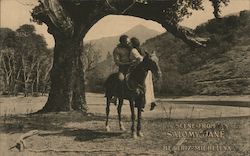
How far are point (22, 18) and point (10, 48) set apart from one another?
2.98 meters

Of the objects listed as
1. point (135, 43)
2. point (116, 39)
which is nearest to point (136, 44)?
point (135, 43)

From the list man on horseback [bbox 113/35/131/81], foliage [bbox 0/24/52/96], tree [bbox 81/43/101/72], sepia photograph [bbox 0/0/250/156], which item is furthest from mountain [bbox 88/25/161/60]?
foliage [bbox 0/24/52/96]

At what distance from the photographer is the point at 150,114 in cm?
871

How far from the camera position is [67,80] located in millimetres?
9102

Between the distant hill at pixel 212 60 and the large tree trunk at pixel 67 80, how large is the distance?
4.55ft

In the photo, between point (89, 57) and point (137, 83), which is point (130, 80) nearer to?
point (137, 83)

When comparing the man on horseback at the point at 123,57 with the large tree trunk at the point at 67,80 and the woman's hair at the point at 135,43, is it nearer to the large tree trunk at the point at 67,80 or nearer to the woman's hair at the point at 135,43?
the woman's hair at the point at 135,43

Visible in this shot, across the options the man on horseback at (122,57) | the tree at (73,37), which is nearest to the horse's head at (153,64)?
the man on horseback at (122,57)

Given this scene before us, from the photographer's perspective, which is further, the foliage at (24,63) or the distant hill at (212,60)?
the foliage at (24,63)

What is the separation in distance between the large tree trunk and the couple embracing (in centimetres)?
165

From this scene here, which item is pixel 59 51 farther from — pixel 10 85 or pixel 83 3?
pixel 10 85

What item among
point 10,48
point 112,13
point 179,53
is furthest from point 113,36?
point 10,48

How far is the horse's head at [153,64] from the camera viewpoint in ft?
23.1

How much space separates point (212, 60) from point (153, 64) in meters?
4.04
